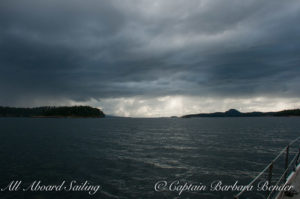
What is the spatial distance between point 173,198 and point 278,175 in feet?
50.2

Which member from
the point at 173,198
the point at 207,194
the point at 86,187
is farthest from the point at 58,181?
the point at 207,194

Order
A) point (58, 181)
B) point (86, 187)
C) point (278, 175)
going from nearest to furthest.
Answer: point (86, 187), point (58, 181), point (278, 175)

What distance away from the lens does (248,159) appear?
3178 cm

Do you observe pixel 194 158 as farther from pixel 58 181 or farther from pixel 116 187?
pixel 58 181

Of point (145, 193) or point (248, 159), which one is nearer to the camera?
point (145, 193)

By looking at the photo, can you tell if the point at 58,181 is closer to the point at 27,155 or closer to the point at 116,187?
the point at 116,187

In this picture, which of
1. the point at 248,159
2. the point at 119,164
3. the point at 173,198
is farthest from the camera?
the point at 248,159

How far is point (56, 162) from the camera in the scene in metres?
29.8

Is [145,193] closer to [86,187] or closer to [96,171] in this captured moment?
[86,187]

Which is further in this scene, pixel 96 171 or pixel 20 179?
pixel 96 171

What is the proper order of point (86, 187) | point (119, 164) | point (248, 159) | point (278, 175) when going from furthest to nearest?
point (248, 159) → point (119, 164) → point (278, 175) → point (86, 187)

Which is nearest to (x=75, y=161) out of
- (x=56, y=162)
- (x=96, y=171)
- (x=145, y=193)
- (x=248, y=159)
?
(x=56, y=162)

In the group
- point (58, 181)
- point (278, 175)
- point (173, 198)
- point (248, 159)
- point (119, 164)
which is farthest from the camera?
point (248, 159)

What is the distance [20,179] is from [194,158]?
24.7m
